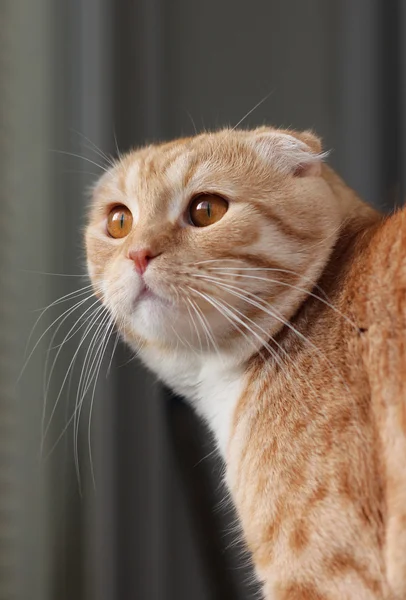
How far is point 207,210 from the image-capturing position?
1.13 metres

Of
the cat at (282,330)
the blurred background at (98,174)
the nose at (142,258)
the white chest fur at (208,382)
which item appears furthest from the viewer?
the blurred background at (98,174)

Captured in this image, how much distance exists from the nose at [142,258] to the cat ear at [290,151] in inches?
11.2

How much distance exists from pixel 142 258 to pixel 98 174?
704 millimetres

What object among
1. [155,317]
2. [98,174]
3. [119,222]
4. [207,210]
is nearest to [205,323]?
[155,317]

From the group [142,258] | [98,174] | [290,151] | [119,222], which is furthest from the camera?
[98,174]

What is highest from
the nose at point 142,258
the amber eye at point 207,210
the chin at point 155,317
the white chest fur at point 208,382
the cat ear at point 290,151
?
the cat ear at point 290,151

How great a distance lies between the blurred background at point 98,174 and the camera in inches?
57.3

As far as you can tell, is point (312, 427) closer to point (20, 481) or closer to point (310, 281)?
point (310, 281)

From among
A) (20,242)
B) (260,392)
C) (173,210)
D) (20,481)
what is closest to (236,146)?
(173,210)

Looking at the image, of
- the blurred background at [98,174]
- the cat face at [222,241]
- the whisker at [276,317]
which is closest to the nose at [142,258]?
the cat face at [222,241]

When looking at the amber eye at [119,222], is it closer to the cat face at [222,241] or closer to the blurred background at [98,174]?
the cat face at [222,241]

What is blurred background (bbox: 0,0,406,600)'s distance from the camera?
1.46m

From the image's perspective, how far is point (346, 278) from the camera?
1.09 metres

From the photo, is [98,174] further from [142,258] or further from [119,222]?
[142,258]
